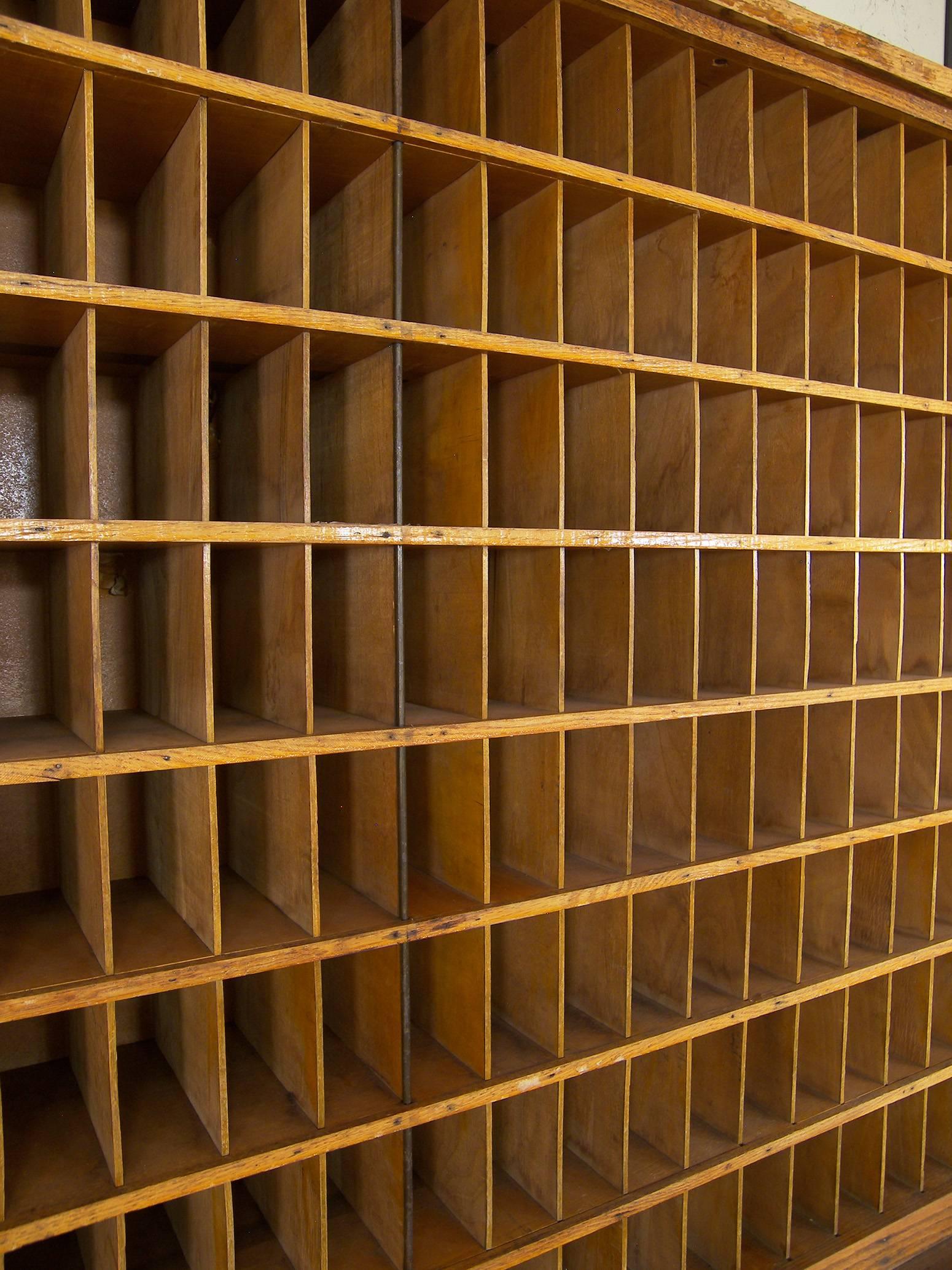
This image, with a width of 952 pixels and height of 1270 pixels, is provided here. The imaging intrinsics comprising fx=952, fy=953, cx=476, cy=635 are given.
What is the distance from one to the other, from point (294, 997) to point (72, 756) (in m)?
0.56

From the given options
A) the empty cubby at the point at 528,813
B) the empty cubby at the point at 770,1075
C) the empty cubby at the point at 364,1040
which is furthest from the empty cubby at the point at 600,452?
the empty cubby at the point at 770,1075

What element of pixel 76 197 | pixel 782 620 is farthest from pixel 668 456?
pixel 76 197

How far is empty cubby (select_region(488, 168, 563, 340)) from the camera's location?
1615 mm

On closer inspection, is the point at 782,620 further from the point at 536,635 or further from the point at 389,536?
the point at 389,536

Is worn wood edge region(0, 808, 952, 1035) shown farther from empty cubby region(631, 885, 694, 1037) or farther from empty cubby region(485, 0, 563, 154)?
empty cubby region(485, 0, 563, 154)

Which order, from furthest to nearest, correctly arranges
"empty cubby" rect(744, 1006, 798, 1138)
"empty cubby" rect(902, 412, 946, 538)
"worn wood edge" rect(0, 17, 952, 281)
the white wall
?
the white wall → "empty cubby" rect(902, 412, 946, 538) → "empty cubby" rect(744, 1006, 798, 1138) → "worn wood edge" rect(0, 17, 952, 281)

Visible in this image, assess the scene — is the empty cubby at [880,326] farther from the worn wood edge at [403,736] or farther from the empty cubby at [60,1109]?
the empty cubby at [60,1109]

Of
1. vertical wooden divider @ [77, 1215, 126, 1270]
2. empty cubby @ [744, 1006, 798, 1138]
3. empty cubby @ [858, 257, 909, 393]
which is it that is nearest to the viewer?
vertical wooden divider @ [77, 1215, 126, 1270]

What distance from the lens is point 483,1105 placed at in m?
1.61

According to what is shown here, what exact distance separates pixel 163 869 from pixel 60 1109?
40 centimetres

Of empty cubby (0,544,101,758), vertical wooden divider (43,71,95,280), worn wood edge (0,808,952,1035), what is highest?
vertical wooden divider (43,71,95,280)

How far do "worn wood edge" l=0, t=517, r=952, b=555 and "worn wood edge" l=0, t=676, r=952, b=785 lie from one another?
0.28m

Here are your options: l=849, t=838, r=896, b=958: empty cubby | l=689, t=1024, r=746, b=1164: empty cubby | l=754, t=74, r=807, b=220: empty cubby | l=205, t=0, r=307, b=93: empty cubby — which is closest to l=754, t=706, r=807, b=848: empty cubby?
l=849, t=838, r=896, b=958: empty cubby

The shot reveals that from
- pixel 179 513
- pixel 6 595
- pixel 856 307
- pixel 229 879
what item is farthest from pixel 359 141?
pixel 229 879
